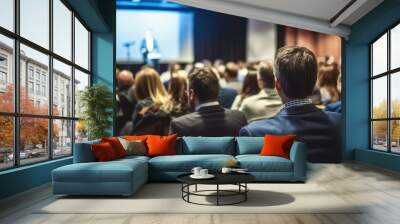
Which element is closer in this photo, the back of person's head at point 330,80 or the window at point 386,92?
the window at point 386,92

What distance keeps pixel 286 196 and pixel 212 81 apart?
4753 millimetres

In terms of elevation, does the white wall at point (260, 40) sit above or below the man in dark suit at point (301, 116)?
above

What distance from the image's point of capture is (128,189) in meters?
4.90

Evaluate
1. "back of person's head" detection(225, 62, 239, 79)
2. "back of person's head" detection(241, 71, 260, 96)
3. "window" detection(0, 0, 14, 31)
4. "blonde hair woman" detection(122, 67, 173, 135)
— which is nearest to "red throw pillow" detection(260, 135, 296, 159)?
"back of person's head" detection(241, 71, 260, 96)

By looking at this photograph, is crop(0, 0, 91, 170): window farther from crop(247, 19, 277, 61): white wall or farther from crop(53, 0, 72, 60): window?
crop(247, 19, 277, 61): white wall

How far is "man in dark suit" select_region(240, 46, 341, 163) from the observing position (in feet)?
29.9

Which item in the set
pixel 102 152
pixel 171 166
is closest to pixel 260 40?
pixel 171 166

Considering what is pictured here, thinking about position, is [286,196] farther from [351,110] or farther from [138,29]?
[138,29]

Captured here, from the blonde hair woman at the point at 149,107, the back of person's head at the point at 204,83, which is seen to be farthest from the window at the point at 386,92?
the blonde hair woman at the point at 149,107

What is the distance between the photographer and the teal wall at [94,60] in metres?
5.14

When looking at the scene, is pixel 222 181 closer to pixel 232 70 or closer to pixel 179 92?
pixel 179 92

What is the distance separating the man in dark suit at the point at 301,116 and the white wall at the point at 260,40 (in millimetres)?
259

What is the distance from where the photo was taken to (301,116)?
9.12 m

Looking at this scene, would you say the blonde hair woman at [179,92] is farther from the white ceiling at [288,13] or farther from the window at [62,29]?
the window at [62,29]
